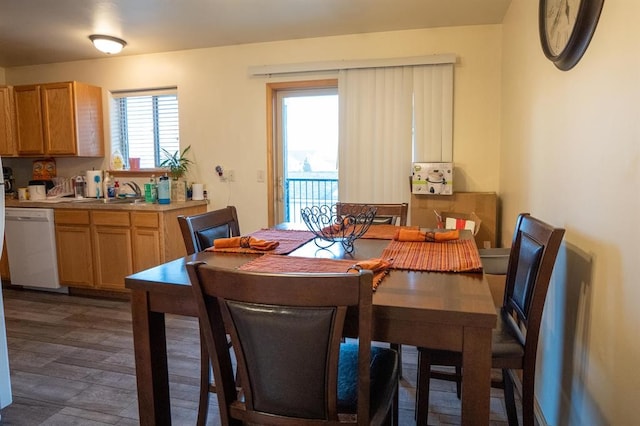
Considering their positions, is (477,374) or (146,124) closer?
(477,374)

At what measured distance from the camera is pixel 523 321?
1.47 meters

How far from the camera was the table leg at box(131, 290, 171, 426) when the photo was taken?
1317 millimetres

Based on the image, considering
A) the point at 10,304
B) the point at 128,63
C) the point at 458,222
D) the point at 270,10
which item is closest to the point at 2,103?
the point at 128,63

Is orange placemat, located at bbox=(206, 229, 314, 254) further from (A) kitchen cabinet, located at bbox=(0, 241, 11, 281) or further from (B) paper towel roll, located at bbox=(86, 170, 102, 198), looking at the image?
(A) kitchen cabinet, located at bbox=(0, 241, 11, 281)

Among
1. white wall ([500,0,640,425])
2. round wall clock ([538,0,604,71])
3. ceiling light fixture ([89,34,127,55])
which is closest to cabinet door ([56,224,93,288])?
ceiling light fixture ([89,34,127,55])

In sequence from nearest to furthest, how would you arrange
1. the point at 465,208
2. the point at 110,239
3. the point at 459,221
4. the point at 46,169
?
the point at 459,221
the point at 465,208
the point at 110,239
the point at 46,169

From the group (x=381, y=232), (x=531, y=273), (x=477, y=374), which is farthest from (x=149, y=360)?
(x=531, y=273)

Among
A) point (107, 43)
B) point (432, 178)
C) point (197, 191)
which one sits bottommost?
point (197, 191)

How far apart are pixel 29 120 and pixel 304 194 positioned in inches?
115

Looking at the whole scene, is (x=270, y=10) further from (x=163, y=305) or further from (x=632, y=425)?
(x=632, y=425)

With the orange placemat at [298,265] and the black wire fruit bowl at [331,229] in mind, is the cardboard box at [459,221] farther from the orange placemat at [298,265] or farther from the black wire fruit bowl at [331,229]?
the orange placemat at [298,265]

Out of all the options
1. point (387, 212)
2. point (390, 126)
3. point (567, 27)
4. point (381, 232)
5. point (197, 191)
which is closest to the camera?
point (567, 27)

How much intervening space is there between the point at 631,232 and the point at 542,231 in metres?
0.30

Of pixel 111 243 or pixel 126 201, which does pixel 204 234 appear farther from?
pixel 126 201
